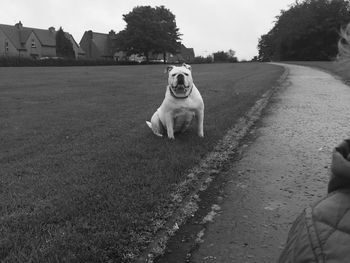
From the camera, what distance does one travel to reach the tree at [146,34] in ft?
283

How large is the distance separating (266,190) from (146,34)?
83.7m

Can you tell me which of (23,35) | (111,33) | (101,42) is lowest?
(101,42)

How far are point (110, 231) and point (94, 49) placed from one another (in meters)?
104

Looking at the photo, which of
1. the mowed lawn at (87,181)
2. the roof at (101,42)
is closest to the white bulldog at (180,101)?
the mowed lawn at (87,181)

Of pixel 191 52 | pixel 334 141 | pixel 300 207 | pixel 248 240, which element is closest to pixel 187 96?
pixel 334 141

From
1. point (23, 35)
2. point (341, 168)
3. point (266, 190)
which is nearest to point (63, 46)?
point (23, 35)

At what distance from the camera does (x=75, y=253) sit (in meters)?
3.23

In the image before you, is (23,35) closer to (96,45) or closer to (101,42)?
(96,45)

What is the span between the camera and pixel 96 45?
104 m

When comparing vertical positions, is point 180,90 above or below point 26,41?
below

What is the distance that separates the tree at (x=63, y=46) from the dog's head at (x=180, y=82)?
277 feet

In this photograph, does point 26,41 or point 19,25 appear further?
point 19,25

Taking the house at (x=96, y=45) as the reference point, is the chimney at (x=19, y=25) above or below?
above

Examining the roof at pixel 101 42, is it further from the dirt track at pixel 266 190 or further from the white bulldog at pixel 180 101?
the white bulldog at pixel 180 101
